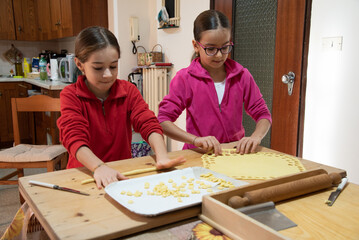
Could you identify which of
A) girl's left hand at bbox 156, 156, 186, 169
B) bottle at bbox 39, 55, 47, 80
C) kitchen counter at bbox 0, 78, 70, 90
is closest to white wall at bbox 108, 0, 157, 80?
kitchen counter at bbox 0, 78, 70, 90

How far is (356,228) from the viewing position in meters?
0.64

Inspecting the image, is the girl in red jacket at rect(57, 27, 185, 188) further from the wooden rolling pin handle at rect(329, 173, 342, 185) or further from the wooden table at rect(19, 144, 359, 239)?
the wooden rolling pin handle at rect(329, 173, 342, 185)

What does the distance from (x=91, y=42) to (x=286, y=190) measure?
826 mm

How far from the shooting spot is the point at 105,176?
885 millimetres

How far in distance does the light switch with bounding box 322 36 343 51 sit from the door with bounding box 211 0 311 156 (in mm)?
801

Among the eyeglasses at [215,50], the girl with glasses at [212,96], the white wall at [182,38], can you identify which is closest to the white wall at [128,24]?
the white wall at [182,38]

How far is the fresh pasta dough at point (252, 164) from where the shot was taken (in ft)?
3.16

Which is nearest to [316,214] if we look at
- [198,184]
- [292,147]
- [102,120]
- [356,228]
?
[356,228]

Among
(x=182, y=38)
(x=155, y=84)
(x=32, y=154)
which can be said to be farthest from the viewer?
(x=155, y=84)

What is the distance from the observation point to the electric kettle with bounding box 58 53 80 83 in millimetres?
3293

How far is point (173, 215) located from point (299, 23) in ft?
5.59

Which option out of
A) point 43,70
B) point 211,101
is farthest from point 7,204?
point 211,101

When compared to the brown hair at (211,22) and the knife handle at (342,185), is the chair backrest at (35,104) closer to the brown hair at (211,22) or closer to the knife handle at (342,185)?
the brown hair at (211,22)

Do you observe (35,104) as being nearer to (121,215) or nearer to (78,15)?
(78,15)
